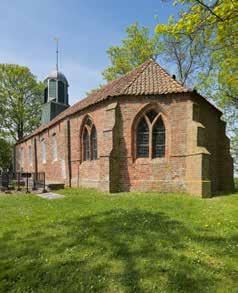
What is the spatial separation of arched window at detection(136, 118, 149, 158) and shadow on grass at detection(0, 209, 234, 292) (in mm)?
7773

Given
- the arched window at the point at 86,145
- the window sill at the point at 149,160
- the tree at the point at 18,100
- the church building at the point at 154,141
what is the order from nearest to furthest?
the church building at the point at 154,141 → the window sill at the point at 149,160 → the arched window at the point at 86,145 → the tree at the point at 18,100

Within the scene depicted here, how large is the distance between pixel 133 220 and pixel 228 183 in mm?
11903

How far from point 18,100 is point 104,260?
38032 millimetres

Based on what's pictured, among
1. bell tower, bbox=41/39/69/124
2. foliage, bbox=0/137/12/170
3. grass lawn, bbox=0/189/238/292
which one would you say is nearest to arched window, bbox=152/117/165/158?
grass lawn, bbox=0/189/238/292

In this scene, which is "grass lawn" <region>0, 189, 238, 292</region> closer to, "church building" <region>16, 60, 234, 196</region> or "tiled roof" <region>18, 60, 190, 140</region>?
"church building" <region>16, 60, 234, 196</region>

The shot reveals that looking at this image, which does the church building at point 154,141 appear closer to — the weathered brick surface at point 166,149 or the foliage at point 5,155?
the weathered brick surface at point 166,149

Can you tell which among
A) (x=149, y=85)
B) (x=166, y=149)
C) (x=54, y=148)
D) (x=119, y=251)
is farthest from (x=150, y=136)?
(x=54, y=148)

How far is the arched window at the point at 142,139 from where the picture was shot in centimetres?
1479

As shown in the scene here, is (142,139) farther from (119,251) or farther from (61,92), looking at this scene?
(61,92)

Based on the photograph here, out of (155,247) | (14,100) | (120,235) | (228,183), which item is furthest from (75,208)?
(14,100)

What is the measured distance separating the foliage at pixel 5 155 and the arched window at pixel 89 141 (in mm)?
29368

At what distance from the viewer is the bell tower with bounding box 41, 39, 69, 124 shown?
3177 centimetres

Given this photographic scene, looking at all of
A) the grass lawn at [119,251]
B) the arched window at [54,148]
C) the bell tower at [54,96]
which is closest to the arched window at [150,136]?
the grass lawn at [119,251]

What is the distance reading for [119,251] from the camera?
17.1ft
